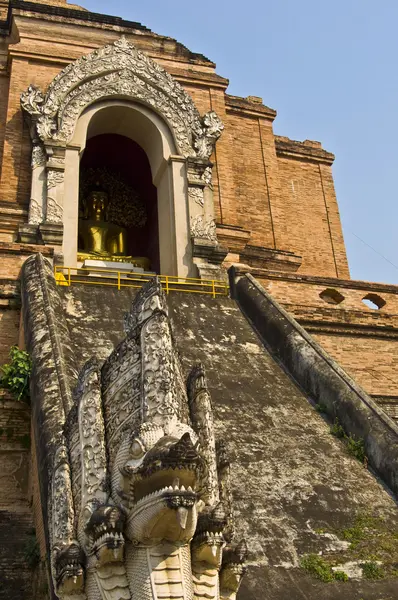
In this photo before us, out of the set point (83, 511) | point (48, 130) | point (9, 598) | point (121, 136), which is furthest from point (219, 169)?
point (83, 511)

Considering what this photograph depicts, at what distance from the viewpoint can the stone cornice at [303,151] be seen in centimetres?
1995

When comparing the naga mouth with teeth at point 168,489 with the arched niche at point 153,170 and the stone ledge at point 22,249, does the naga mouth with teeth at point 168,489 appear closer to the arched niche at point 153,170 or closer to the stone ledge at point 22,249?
the stone ledge at point 22,249

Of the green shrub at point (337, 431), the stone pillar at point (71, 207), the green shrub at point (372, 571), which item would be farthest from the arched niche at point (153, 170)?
the green shrub at point (372, 571)

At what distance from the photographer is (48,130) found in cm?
1479

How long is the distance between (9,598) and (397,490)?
4.18m

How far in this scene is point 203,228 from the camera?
587 inches

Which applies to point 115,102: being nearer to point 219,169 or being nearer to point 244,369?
point 219,169

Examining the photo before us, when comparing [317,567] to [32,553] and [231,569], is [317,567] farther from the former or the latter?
[32,553]

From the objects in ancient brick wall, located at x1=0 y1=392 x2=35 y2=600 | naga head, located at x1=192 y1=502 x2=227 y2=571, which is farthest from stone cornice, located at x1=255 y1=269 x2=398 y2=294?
naga head, located at x1=192 y1=502 x2=227 y2=571

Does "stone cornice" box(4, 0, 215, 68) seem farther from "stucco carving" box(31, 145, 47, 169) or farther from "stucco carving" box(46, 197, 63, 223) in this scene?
"stucco carving" box(46, 197, 63, 223)

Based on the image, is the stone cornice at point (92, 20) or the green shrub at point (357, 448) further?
the stone cornice at point (92, 20)

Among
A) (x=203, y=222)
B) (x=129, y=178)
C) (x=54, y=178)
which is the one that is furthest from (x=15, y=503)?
(x=129, y=178)

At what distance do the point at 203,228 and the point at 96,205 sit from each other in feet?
14.9

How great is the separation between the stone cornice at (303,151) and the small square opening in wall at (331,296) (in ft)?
21.1
